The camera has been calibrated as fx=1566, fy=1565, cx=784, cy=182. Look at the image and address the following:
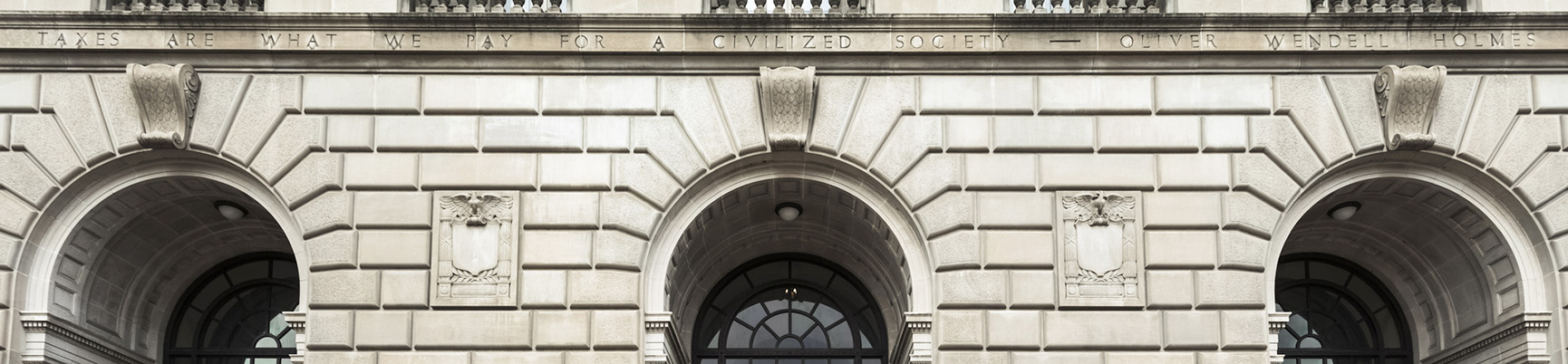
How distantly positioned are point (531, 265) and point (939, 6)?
6.07m

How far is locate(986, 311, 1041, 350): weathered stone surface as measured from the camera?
19.0 meters

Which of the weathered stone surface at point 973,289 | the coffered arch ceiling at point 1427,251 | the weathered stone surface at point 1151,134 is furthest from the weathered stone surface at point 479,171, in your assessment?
the coffered arch ceiling at point 1427,251

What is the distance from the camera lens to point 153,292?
22.6 metres

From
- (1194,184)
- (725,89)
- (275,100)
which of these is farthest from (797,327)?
(275,100)

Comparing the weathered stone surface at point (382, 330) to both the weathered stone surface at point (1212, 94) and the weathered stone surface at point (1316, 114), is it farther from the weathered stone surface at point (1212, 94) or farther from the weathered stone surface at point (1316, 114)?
the weathered stone surface at point (1316, 114)

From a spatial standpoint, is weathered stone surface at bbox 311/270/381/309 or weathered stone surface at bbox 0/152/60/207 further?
weathered stone surface at bbox 0/152/60/207

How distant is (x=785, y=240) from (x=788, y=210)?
1.66 m

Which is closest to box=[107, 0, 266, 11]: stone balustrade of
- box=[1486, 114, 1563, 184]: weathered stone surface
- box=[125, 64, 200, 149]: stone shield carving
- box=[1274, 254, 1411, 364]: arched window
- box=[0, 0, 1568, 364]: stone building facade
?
box=[0, 0, 1568, 364]: stone building facade

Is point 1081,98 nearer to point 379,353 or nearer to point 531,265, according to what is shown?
→ point 531,265

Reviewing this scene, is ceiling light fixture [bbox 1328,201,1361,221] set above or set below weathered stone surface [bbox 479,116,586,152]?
below

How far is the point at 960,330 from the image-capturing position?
62.7ft

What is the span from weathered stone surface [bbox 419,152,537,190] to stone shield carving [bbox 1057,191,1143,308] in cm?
667

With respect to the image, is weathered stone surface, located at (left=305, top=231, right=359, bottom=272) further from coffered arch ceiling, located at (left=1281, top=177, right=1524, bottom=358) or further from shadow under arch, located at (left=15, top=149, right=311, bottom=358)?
coffered arch ceiling, located at (left=1281, top=177, right=1524, bottom=358)

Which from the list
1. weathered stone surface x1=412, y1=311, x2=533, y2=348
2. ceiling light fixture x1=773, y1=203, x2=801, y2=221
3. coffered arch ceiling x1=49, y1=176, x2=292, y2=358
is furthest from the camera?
ceiling light fixture x1=773, y1=203, x2=801, y2=221
